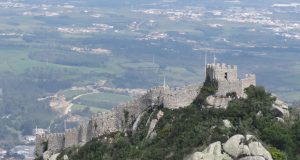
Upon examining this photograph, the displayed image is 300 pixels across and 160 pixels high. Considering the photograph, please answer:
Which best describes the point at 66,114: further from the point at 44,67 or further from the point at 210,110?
the point at 210,110

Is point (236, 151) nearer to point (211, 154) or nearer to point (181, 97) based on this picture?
point (211, 154)

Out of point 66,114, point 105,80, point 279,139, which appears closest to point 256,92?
point 279,139

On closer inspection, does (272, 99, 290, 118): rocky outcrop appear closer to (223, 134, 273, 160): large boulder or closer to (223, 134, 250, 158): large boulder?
(223, 134, 273, 160): large boulder

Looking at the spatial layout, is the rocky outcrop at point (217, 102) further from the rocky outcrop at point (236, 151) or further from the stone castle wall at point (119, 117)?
the rocky outcrop at point (236, 151)

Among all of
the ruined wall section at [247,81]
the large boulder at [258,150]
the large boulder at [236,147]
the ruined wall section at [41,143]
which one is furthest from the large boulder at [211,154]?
the ruined wall section at [41,143]

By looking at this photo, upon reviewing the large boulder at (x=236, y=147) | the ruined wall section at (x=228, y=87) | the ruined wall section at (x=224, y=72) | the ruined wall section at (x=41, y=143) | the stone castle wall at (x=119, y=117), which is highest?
the ruined wall section at (x=224, y=72)

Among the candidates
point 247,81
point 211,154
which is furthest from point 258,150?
point 247,81
